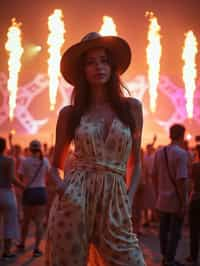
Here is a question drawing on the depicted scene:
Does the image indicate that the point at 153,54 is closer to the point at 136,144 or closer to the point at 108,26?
the point at 108,26

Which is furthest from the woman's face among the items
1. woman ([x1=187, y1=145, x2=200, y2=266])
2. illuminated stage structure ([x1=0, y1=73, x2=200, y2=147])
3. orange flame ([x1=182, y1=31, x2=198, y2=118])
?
orange flame ([x1=182, y1=31, x2=198, y2=118])

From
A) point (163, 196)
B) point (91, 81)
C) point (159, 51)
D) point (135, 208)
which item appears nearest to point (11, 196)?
point (163, 196)

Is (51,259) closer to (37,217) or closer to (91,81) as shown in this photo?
(91,81)

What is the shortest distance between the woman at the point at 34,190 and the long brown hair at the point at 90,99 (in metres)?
4.27

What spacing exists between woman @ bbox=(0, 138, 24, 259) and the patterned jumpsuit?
12.9 feet

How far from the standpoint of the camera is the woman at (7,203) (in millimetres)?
6047

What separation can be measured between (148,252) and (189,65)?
16043 mm

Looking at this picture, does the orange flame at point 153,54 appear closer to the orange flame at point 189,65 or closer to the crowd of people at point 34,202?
the orange flame at point 189,65

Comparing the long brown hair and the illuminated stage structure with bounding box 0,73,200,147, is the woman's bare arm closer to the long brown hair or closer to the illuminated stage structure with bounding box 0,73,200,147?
the long brown hair

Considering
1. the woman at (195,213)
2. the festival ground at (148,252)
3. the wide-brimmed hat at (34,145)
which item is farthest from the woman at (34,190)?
the woman at (195,213)

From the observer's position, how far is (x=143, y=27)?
21969 millimetres

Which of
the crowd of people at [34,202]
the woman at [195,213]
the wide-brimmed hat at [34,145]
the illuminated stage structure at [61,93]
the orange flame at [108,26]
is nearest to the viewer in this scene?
the crowd of people at [34,202]

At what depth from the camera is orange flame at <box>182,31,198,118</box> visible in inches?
839

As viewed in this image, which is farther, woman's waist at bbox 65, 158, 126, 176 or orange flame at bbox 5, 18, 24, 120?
orange flame at bbox 5, 18, 24, 120
